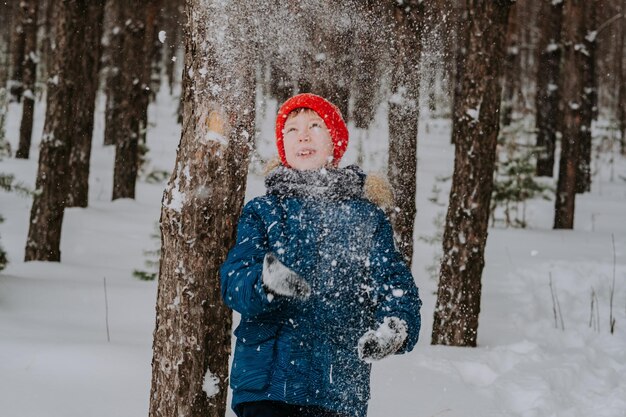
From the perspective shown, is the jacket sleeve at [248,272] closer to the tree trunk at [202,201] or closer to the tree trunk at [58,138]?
the tree trunk at [202,201]

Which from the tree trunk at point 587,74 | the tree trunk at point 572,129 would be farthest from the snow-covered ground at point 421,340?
the tree trunk at point 587,74

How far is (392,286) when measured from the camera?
222 cm

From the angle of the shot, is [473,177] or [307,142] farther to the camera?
[473,177]

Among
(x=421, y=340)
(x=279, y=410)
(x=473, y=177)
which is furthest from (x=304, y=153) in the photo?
(x=421, y=340)

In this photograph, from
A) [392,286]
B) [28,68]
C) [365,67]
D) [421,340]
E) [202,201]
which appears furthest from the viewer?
[28,68]

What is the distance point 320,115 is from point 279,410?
1.13m

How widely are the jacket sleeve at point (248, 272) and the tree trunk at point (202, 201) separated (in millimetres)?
565

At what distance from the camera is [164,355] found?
111 inches

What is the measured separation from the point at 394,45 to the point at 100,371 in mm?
3915

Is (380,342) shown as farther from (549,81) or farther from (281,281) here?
(549,81)

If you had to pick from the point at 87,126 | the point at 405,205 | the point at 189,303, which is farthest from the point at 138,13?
the point at 189,303

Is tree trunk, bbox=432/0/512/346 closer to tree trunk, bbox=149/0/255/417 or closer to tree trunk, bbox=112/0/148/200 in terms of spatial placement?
tree trunk, bbox=149/0/255/417

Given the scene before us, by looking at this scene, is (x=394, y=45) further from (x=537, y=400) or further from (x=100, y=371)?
(x=100, y=371)

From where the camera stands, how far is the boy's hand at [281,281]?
1905 millimetres
